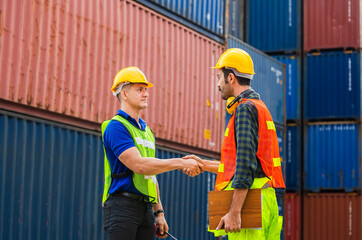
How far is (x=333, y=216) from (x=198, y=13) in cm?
900

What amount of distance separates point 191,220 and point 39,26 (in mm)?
5769

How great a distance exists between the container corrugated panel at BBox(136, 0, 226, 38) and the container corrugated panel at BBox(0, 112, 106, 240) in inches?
144

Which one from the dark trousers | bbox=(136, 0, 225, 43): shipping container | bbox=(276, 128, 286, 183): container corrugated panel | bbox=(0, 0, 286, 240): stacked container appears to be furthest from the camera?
bbox=(276, 128, 286, 183): container corrugated panel

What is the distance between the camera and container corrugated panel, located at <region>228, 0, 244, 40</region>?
19703 millimetres

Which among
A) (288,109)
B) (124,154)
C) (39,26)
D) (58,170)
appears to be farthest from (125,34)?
(288,109)

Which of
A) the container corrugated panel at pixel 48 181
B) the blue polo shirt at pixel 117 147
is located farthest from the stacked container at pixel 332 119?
the blue polo shirt at pixel 117 147

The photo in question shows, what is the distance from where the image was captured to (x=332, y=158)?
789 inches

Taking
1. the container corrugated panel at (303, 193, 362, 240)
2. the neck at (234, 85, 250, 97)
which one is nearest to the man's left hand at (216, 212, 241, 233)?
the neck at (234, 85, 250, 97)

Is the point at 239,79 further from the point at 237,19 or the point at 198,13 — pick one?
the point at 237,19

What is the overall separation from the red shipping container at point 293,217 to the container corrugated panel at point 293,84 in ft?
8.82

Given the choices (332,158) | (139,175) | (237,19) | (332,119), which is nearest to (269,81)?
(332,119)

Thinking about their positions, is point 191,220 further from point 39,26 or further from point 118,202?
point 118,202

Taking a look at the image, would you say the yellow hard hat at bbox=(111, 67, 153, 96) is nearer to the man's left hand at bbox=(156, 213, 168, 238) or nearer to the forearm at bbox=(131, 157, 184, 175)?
the forearm at bbox=(131, 157, 184, 175)

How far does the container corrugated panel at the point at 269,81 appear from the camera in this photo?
17.0m
